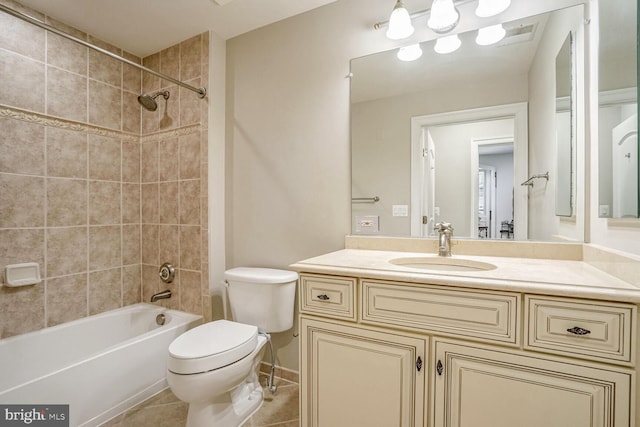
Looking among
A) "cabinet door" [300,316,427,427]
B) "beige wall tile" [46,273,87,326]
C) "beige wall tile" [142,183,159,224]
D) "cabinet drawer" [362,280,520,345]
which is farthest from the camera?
"beige wall tile" [142,183,159,224]

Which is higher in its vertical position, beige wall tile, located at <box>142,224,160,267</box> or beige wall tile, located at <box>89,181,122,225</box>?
beige wall tile, located at <box>89,181,122,225</box>

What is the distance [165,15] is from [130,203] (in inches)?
A: 53.4

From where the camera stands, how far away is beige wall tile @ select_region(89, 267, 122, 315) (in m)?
2.03

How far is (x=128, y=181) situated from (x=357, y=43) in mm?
1958

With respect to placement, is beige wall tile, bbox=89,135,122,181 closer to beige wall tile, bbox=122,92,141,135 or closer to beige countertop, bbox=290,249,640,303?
beige wall tile, bbox=122,92,141,135

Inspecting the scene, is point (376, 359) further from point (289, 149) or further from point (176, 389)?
point (289, 149)

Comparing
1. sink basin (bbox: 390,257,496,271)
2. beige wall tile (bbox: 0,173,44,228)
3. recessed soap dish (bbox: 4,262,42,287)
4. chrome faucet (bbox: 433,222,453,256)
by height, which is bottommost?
recessed soap dish (bbox: 4,262,42,287)

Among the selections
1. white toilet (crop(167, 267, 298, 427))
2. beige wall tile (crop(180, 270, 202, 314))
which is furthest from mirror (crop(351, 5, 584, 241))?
beige wall tile (crop(180, 270, 202, 314))

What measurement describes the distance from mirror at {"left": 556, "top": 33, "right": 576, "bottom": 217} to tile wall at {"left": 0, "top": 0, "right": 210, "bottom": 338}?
1.98 m

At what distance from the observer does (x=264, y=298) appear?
1.68 m

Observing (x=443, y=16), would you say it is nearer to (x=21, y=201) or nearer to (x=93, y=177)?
(x=93, y=177)

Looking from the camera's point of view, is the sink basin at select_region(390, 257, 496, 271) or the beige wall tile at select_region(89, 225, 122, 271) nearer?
the sink basin at select_region(390, 257, 496, 271)

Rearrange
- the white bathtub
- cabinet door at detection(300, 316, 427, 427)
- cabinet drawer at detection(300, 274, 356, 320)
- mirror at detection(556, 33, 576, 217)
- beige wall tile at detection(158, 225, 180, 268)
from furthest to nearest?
1. beige wall tile at detection(158, 225, 180, 268)
2. the white bathtub
3. mirror at detection(556, 33, 576, 217)
4. cabinet drawer at detection(300, 274, 356, 320)
5. cabinet door at detection(300, 316, 427, 427)

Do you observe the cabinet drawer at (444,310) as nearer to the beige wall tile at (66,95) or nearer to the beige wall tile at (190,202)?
the beige wall tile at (190,202)
